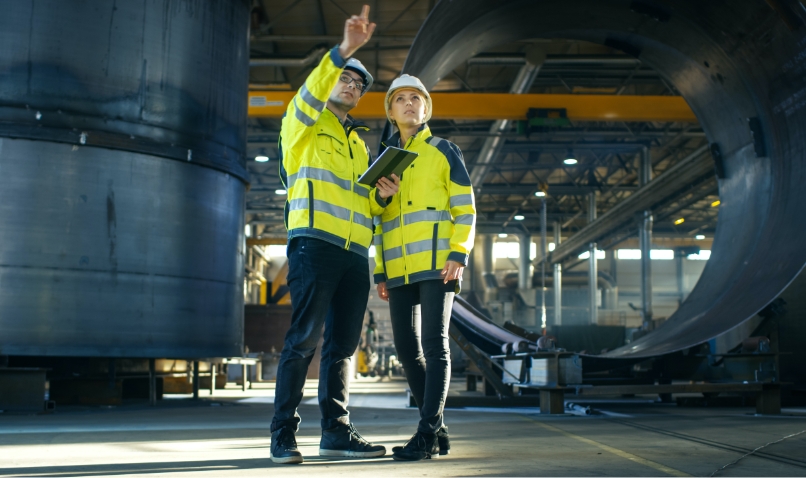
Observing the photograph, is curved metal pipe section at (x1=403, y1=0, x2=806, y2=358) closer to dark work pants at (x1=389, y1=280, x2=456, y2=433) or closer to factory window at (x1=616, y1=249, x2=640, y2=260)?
dark work pants at (x1=389, y1=280, x2=456, y2=433)

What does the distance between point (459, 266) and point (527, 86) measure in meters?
11.7

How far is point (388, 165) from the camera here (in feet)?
8.91

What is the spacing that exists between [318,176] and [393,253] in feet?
1.50

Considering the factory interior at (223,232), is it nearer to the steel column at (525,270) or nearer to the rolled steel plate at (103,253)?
the rolled steel plate at (103,253)

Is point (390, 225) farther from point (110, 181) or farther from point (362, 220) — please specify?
point (110, 181)

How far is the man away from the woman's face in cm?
22

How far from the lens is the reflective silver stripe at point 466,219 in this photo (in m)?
2.88

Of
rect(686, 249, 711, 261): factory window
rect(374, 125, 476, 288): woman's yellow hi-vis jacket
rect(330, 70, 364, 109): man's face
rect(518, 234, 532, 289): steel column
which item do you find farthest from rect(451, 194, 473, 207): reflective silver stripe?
rect(686, 249, 711, 261): factory window

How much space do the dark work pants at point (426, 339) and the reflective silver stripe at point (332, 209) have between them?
39 cm

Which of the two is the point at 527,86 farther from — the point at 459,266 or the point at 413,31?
the point at 459,266

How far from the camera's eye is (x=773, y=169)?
5.70m

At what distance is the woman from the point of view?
9.12 ft

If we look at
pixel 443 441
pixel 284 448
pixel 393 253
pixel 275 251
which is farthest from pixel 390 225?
pixel 275 251

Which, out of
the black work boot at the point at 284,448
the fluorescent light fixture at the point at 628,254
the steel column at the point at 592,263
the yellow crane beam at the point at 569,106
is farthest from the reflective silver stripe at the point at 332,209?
the fluorescent light fixture at the point at 628,254
